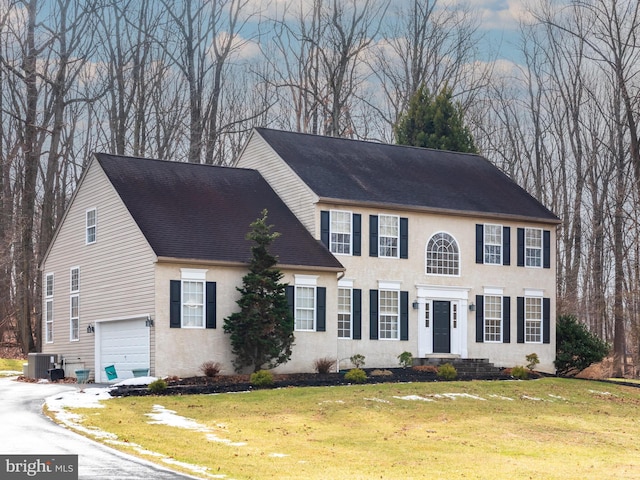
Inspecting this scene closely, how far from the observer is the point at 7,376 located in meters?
39.0

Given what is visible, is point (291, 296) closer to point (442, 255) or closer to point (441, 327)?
point (441, 327)

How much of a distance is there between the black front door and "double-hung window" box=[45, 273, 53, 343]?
14075 mm

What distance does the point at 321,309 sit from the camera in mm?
35469

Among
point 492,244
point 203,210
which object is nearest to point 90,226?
point 203,210

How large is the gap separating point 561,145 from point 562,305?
12.8m

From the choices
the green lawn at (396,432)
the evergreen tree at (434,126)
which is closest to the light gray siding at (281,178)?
the green lawn at (396,432)

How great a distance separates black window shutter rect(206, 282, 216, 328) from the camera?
3319 cm

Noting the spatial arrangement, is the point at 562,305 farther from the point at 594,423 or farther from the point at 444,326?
the point at 594,423

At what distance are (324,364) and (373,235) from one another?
568 cm

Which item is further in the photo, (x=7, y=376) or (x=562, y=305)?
(x=562, y=305)

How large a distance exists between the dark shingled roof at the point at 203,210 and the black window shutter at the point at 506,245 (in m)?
8.21

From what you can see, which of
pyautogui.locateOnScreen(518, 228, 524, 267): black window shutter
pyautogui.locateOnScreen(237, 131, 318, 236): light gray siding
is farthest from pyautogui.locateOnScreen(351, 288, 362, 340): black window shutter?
pyautogui.locateOnScreen(518, 228, 524, 267): black window shutter

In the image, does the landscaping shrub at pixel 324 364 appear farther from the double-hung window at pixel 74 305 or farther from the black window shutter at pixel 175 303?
the double-hung window at pixel 74 305

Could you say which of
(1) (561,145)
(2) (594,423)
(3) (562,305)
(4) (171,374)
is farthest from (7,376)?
(1) (561,145)
